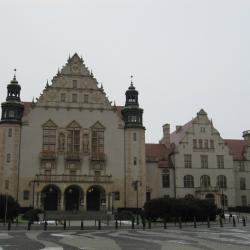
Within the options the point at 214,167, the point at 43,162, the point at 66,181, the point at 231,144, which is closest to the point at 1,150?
the point at 43,162

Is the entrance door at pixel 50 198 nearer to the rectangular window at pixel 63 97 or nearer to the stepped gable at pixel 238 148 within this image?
the rectangular window at pixel 63 97

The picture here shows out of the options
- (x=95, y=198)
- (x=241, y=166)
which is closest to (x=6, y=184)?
(x=95, y=198)

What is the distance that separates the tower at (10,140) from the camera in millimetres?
63125

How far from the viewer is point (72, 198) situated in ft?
215

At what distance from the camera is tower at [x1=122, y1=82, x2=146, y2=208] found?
217 ft

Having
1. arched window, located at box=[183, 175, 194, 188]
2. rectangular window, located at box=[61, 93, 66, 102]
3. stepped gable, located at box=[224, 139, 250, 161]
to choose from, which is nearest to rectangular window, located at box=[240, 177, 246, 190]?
stepped gable, located at box=[224, 139, 250, 161]

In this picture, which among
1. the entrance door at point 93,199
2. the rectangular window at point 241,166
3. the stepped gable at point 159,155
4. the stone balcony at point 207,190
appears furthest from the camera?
the rectangular window at point 241,166

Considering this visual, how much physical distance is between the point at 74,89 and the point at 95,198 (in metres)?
17.0

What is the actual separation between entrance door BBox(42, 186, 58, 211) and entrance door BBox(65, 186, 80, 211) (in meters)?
1.61

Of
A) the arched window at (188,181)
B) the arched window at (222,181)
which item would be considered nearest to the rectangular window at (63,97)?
the arched window at (188,181)

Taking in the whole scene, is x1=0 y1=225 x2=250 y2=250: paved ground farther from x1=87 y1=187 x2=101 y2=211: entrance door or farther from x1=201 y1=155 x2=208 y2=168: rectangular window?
x1=201 y1=155 x2=208 y2=168: rectangular window

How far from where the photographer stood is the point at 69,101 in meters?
68.0

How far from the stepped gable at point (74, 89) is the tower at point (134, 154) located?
3632 mm

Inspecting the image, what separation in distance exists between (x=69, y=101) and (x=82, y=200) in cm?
1539
